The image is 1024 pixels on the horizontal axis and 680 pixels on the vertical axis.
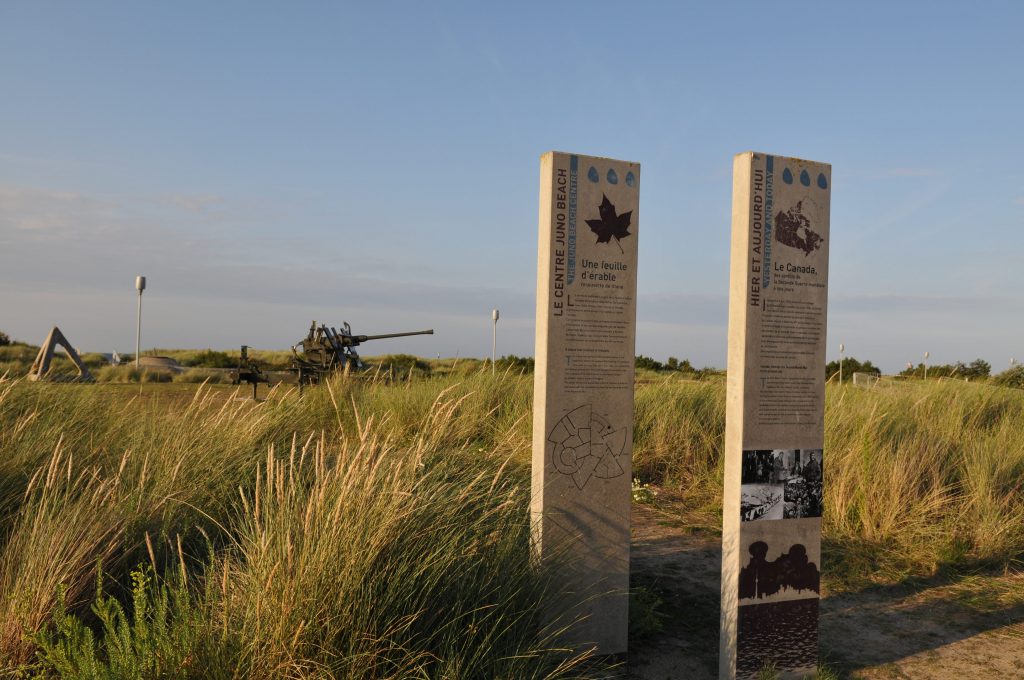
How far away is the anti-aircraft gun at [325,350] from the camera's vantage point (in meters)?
17.5

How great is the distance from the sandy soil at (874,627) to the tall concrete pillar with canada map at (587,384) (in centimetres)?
51

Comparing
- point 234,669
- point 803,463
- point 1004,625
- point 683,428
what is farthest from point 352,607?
point 683,428

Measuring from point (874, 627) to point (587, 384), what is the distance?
2760 millimetres

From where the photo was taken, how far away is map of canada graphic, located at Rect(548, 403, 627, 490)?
4613 mm

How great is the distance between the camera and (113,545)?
4094mm

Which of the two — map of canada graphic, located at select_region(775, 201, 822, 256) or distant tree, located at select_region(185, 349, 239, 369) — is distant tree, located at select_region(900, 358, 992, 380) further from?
distant tree, located at select_region(185, 349, 239, 369)

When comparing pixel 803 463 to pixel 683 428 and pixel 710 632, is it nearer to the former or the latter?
pixel 710 632

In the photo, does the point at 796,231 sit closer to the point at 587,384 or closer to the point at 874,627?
the point at 587,384

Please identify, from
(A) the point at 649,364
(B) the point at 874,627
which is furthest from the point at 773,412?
(A) the point at 649,364

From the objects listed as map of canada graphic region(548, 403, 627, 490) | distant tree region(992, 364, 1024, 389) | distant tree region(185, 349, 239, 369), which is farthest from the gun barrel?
distant tree region(185, 349, 239, 369)

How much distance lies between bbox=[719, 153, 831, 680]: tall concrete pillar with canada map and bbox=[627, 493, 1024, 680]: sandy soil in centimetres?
39

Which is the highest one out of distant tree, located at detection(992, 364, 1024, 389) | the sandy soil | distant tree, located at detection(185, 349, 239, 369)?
distant tree, located at detection(992, 364, 1024, 389)

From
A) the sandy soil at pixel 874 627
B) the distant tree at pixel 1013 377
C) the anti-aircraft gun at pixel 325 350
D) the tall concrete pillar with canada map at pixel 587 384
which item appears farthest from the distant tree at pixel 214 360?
the tall concrete pillar with canada map at pixel 587 384

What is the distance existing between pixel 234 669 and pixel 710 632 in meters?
3.35
